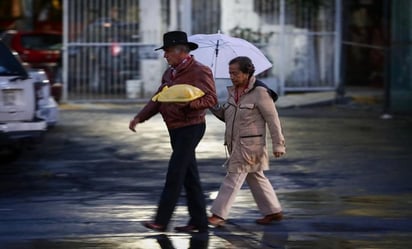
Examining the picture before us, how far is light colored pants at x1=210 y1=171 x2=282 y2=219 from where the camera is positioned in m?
9.46

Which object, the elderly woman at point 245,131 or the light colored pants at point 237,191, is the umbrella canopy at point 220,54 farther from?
the light colored pants at point 237,191

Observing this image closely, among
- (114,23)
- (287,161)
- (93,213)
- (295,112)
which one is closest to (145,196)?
(93,213)

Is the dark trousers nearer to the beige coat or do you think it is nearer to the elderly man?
Result: the elderly man

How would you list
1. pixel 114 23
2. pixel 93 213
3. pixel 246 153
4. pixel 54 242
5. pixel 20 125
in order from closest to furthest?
pixel 54 242, pixel 246 153, pixel 93 213, pixel 20 125, pixel 114 23

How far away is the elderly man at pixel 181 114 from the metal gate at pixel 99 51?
12.8 metres

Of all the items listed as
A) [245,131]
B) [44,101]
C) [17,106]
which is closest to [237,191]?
[245,131]

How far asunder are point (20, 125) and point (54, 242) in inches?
151

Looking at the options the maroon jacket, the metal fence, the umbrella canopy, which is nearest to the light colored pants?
the maroon jacket

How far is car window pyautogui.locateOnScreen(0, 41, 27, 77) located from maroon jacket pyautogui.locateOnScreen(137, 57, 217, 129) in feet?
12.9

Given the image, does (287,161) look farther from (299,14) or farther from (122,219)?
(299,14)

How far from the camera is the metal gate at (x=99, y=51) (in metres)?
21.8

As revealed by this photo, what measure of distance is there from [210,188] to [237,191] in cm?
212

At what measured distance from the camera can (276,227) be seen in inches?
372

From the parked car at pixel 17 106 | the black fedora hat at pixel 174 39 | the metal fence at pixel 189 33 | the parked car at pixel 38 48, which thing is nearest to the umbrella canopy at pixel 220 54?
the black fedora hat at pixel 174 39
